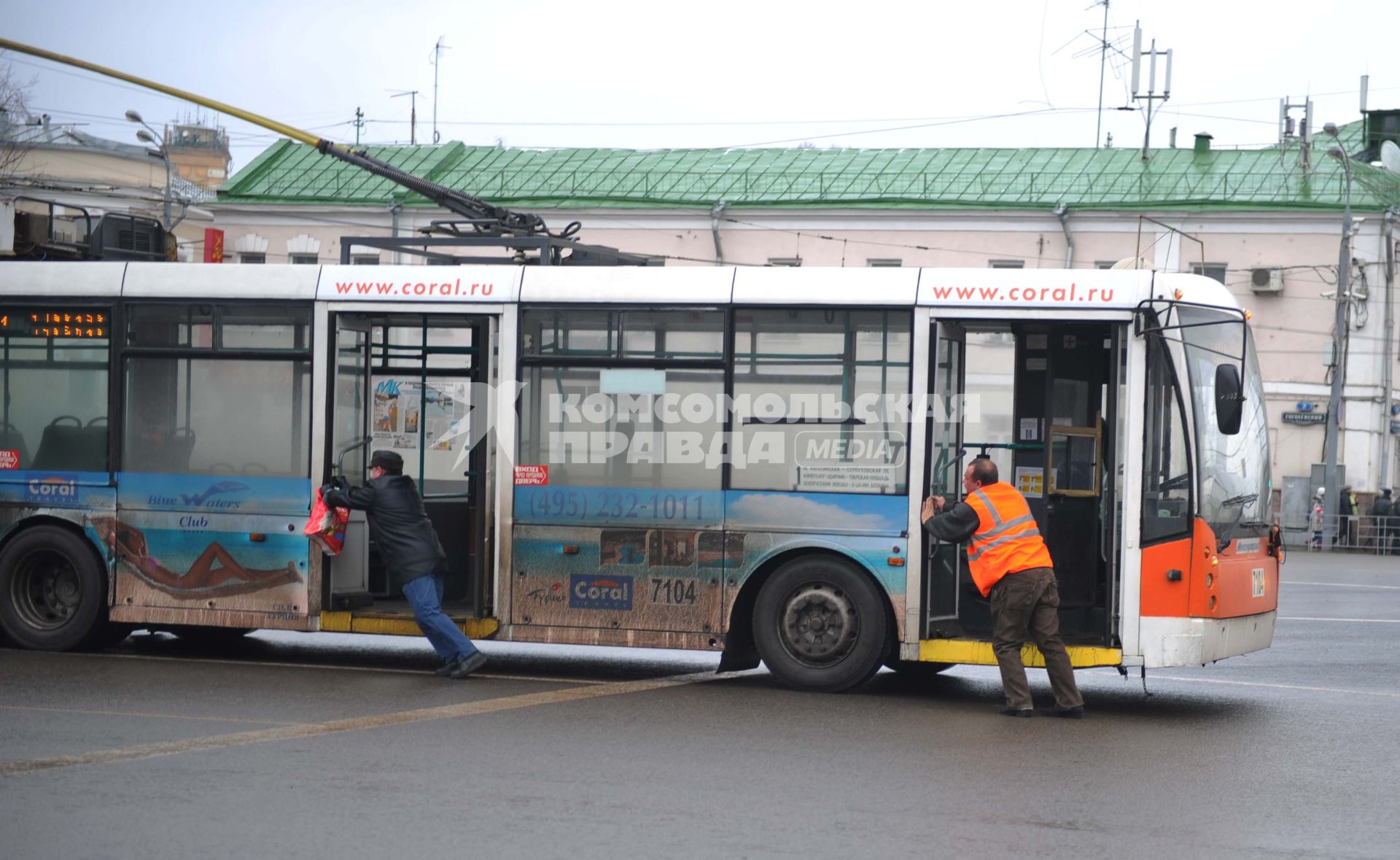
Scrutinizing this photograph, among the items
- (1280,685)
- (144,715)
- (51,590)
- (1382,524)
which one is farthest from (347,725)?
(1382,524)

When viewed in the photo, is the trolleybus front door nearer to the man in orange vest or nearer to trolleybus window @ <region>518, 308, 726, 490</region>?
the man in orange vest

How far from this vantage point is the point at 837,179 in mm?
44938

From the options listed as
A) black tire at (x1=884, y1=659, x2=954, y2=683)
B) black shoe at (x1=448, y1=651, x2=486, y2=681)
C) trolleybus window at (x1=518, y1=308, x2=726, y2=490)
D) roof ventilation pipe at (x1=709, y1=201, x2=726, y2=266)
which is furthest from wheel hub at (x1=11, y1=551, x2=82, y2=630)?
roof ventilation pipe at (x1=709, y1=201, x2=726, y2=266)

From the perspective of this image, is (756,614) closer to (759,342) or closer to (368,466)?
(759,342)

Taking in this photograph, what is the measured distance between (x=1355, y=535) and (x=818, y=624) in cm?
2955

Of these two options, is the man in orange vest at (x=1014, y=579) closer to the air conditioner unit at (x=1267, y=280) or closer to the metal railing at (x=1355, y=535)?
the metal railing at (x=1355, y=535)

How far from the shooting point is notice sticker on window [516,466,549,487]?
458 inches

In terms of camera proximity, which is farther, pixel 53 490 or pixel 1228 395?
pixel 53 490

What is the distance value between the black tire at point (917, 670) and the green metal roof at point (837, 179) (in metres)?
31.5

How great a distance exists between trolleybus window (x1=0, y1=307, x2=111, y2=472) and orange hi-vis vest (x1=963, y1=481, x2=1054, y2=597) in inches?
256

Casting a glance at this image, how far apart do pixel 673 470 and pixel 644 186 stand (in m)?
35.3

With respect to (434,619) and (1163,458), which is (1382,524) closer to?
(1163,458)

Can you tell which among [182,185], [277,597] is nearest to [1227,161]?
[182,185]

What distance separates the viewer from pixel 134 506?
40.9 feet
